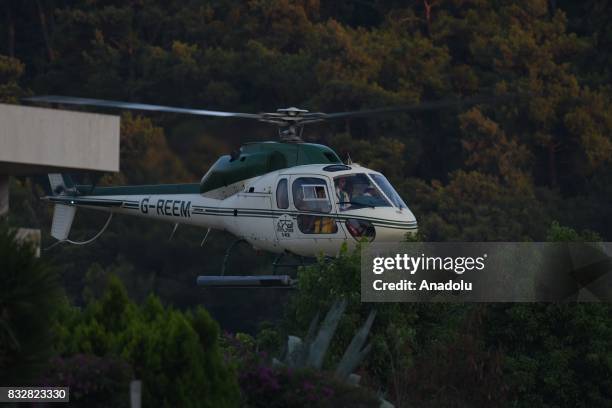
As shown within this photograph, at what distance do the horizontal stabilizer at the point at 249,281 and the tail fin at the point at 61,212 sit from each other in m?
4.51

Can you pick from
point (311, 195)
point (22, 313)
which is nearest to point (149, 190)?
point (311, 195)

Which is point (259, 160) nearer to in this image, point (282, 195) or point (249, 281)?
point (282, 195)

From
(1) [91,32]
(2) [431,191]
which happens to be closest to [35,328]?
(1) [91,32]

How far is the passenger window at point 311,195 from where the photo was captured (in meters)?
29.0

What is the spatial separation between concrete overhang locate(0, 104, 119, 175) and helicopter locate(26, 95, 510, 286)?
2253 millimetres

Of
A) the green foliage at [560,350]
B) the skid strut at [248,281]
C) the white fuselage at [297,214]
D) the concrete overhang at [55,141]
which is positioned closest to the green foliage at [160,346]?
the concrete overhang at [55,141]

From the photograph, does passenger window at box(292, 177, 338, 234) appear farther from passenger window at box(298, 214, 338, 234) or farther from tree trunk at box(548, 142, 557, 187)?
tree trunk at box(548, 142, 557, 187)

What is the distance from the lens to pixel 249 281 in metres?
28.9

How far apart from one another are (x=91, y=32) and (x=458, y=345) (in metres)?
36.9

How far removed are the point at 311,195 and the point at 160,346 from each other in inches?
327

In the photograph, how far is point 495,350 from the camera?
1241 inches

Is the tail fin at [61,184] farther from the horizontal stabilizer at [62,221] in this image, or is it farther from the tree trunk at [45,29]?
the tree trunk at [45,29]

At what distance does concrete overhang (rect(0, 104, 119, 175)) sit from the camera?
77.5 ft
